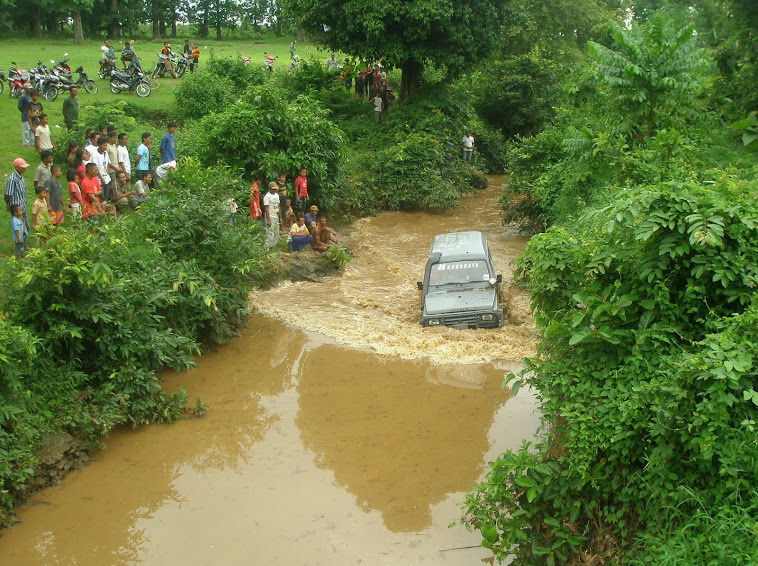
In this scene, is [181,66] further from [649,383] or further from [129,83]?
[649,383]

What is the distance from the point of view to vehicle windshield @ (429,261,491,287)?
1338cm

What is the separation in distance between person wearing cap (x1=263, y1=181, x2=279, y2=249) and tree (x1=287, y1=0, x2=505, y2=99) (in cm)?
831

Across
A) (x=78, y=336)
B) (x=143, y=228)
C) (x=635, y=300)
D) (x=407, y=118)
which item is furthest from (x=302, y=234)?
(x=635, y=300)

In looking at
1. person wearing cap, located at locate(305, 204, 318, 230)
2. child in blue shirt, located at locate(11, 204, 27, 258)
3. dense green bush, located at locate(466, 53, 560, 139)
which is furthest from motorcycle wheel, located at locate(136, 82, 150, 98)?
child in blue shirt, located at locate(11, 204, 27, 258)

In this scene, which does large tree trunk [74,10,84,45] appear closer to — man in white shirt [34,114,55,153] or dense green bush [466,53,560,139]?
dense green bush [466,53,560,139]

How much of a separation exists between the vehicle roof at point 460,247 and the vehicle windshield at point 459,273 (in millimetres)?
141

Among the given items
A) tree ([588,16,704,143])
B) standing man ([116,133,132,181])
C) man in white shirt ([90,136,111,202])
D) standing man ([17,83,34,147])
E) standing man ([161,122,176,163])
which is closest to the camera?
tree ([588,16,704,143])

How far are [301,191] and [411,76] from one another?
9784 millimetres

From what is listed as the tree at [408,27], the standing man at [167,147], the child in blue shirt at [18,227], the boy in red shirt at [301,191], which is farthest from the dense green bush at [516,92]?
the child in blue shirt at [18,227]

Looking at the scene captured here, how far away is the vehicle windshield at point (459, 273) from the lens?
1338 centimetres

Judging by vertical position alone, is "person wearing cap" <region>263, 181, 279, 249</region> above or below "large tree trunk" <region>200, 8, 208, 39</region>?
below

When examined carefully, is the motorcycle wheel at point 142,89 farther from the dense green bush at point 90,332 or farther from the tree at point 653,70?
the tree at point 653,70

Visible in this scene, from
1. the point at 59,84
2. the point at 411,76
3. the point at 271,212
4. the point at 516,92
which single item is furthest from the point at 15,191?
the point at 516,92

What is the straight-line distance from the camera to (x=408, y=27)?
75.2 ft
